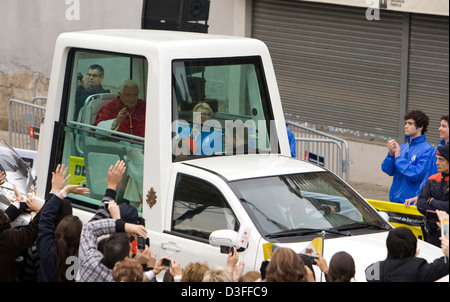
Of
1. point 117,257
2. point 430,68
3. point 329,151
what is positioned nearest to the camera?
point 117,257

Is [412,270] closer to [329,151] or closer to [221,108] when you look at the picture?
[221,108]

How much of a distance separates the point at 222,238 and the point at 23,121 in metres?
7.97

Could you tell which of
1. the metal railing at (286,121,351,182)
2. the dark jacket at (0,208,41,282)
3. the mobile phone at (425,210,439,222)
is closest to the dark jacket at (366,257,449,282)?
the mobile phone at (425,210,439,222)

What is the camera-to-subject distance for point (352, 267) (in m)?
5.70

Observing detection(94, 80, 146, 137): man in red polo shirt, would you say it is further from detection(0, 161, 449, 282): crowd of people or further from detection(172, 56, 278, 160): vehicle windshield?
detection(0, 161, 449, 282): crowd of people

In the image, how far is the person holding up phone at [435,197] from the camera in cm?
747

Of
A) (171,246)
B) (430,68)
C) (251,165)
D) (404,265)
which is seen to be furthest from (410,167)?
(430,68)

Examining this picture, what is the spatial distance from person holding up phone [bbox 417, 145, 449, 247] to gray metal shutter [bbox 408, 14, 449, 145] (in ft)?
19.4

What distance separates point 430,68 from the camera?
44.7 feet

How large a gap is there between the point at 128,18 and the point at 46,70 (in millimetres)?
2274

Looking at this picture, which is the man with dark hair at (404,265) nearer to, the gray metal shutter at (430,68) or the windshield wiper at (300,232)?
the windshield wiper at (300,232)
